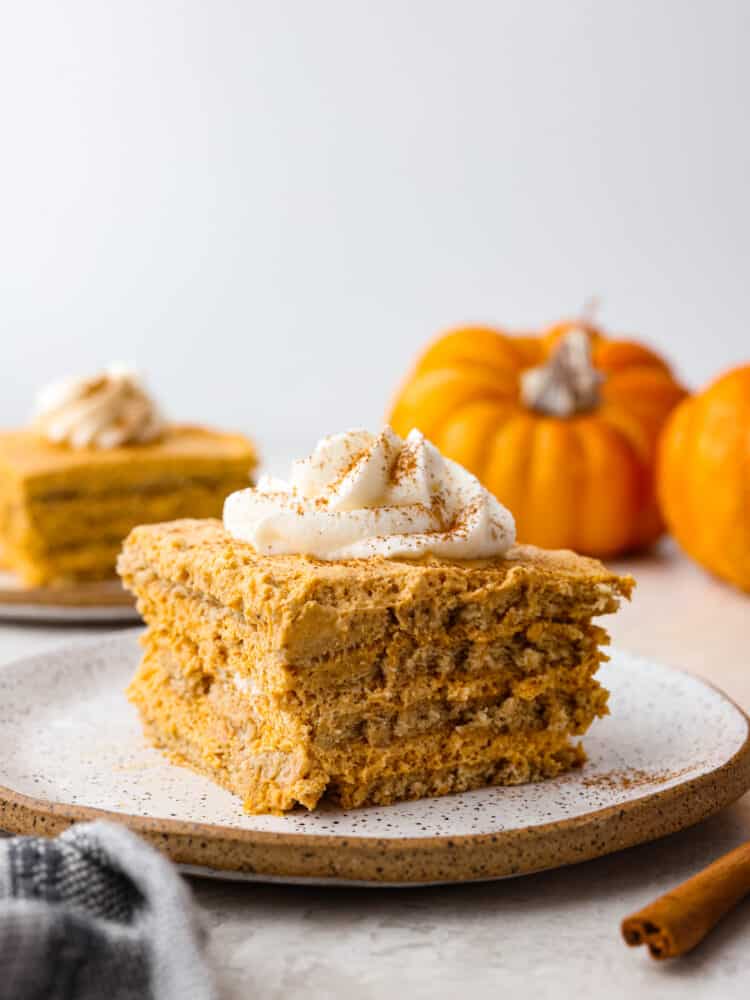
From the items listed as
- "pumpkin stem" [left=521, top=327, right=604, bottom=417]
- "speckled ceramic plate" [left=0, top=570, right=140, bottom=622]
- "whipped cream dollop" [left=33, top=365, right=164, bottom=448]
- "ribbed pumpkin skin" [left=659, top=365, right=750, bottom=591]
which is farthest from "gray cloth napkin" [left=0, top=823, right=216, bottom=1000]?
"pumpkin stem" [left=521, top=327, right=604, bottom=417]

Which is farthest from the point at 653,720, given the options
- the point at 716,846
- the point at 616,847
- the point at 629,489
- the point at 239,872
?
the point at 629,489

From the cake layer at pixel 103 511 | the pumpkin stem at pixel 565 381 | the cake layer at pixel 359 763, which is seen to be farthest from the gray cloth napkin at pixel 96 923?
the pumpkin stem at pixel 565 381

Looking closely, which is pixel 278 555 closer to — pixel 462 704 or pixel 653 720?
pixel 462 704

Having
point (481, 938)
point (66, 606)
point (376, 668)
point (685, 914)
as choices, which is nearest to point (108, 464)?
point (66, 606)

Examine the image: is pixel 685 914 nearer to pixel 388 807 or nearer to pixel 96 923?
pixel 388 807

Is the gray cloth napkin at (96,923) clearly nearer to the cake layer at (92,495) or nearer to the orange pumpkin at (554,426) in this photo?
the cake layer at (92,495)
